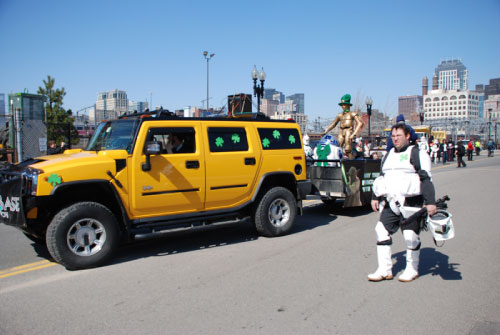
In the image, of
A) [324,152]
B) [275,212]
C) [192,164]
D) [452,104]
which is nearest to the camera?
[192,164]

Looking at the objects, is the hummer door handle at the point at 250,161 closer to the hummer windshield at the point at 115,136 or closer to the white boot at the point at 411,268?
the hummer windshield at the point at 115,136

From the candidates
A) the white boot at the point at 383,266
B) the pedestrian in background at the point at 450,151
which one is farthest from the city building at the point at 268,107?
the white boot at the point at 383,266

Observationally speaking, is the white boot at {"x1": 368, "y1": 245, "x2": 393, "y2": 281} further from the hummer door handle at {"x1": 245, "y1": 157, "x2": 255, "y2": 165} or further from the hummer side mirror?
the hummer side mirror

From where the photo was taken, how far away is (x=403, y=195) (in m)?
4.56

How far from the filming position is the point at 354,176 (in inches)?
339

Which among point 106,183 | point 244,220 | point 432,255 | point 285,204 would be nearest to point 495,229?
point 432,255

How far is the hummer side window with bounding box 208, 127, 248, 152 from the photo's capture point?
20.9 ft

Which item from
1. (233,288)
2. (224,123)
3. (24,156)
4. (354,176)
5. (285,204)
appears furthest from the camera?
(24,156)

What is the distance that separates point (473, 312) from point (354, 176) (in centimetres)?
486

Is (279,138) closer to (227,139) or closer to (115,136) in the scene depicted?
(227,139)

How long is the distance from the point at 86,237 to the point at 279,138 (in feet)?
11.9

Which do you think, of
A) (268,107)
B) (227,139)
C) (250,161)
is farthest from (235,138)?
(268,107)

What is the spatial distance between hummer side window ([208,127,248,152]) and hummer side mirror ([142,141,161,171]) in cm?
102

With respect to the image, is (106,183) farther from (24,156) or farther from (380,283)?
(24,156)
